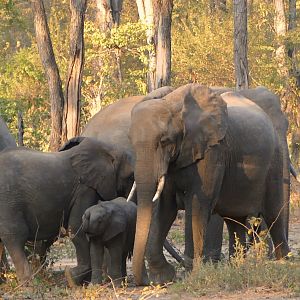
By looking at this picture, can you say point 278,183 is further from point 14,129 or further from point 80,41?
point 14,129

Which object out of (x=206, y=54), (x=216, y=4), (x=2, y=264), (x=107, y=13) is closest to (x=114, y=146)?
(x=2, y=264)

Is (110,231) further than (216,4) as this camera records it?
No

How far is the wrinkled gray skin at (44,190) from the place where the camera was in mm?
10047

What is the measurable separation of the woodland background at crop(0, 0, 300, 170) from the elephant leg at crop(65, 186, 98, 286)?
12.1m

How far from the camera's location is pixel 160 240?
34.2ft

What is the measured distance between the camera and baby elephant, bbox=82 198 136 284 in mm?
9695

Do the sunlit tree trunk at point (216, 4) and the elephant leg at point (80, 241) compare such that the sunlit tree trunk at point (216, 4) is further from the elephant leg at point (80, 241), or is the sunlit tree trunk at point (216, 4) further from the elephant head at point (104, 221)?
the elephant head at point (104, 221)

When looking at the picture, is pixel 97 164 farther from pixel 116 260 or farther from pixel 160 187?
pixel 160 187

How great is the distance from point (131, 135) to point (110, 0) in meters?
19.6

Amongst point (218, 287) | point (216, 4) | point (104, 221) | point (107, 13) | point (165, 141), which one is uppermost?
Answer: point (107, 13)

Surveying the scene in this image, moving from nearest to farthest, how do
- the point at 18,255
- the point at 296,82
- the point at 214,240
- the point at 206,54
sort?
1. the point at 18,255
2. the point at 214,240
3. the point at 296,82
4. the point at 206,54

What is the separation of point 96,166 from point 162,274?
1.19m

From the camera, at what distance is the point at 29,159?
10180 millimetres

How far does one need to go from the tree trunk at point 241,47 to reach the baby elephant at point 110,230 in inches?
391
